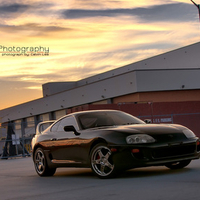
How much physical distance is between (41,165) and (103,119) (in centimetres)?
214

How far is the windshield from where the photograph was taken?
10.2 m

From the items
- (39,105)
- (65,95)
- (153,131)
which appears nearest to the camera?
(153,131)

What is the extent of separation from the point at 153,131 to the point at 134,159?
0.70m

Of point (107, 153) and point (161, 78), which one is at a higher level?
point (161, 78)

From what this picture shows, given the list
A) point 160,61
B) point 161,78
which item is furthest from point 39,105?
point 161,78

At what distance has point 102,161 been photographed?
360 inches

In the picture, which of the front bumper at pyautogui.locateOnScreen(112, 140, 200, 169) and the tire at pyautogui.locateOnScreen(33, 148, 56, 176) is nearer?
the front bumper at pyautogui.locateOnScreen(112, 140, 200, 169)

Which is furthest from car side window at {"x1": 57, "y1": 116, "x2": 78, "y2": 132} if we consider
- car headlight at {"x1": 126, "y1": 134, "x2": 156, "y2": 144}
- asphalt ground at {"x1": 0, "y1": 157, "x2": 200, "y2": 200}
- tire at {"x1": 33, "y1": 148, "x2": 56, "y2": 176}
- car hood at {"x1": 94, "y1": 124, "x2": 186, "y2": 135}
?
car headlight at {"x1": 126, "y1": 134, "x2": 156, "y2": 144}

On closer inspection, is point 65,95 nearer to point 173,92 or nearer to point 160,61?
point 160,61

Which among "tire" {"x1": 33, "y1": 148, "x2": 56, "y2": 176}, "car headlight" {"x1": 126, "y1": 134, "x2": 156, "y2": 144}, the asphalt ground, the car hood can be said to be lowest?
the asphalt ground

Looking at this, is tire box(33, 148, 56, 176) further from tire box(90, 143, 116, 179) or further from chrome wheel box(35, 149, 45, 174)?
tire box(90, 143, 116, 179)

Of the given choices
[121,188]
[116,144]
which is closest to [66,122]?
[116,144]

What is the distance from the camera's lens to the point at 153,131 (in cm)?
905

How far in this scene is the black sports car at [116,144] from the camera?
347 inches
